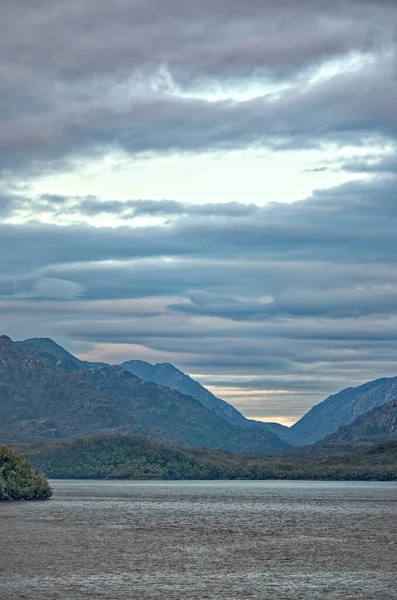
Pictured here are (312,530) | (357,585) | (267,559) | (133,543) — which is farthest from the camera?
(312,530)

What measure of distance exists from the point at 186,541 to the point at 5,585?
212ft

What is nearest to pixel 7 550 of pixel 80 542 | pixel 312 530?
pixel 80 542

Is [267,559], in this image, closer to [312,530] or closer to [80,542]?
[80,542]

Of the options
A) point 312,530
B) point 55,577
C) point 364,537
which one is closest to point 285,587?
point 55,577

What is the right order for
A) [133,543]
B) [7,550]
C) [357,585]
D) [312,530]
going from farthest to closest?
[312,530] < [133,543] < [7,550] < [357,585]

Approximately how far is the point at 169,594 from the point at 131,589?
4829 mm

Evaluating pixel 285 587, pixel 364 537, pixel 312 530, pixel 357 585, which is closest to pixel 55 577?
pixel 285 587

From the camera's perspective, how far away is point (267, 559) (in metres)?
130

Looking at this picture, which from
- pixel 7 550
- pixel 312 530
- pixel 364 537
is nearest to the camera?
pixel 7 550

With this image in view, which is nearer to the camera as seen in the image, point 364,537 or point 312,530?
point 364,537

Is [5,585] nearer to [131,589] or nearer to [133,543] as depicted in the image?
[131,589]

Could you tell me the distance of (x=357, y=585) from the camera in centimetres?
10362

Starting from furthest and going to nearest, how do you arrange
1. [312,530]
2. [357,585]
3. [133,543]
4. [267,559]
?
1. [312,530]
2. [133,543]
3. [267,559]
4. [357,585]

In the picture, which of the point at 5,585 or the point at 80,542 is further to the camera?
the point at 80,542
